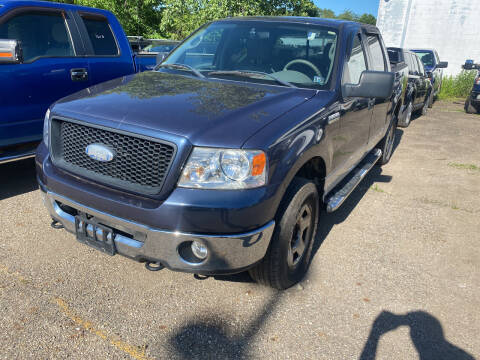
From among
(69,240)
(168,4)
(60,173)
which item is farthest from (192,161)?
(168,4)

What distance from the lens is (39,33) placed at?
4426 millimetres

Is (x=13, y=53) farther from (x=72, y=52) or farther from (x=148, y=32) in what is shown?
(x=148, y=32)

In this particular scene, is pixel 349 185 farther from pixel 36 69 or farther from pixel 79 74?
pixel 36 69

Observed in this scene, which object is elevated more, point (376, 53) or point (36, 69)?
point (376, 53)

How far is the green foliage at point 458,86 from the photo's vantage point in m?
15.9

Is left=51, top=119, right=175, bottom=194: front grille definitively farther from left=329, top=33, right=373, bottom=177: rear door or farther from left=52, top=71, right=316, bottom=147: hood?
left=329, top=33, right=373, bottom=177: rear door

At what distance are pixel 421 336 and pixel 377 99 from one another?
102 inches

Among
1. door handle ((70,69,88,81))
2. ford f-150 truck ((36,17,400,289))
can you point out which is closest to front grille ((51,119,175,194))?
ford f-150 truck ((36,17,400,289))

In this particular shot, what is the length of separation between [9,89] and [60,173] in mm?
1950

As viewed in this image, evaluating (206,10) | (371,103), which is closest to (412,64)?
(371,103)

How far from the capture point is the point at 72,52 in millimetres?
4680

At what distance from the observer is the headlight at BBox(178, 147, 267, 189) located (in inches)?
84.5

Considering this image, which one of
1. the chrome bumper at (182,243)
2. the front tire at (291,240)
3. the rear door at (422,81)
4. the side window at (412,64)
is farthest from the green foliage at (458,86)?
the chrome bumper at (182,243)

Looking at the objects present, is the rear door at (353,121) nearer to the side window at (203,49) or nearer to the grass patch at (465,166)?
the side window at (203,49)
